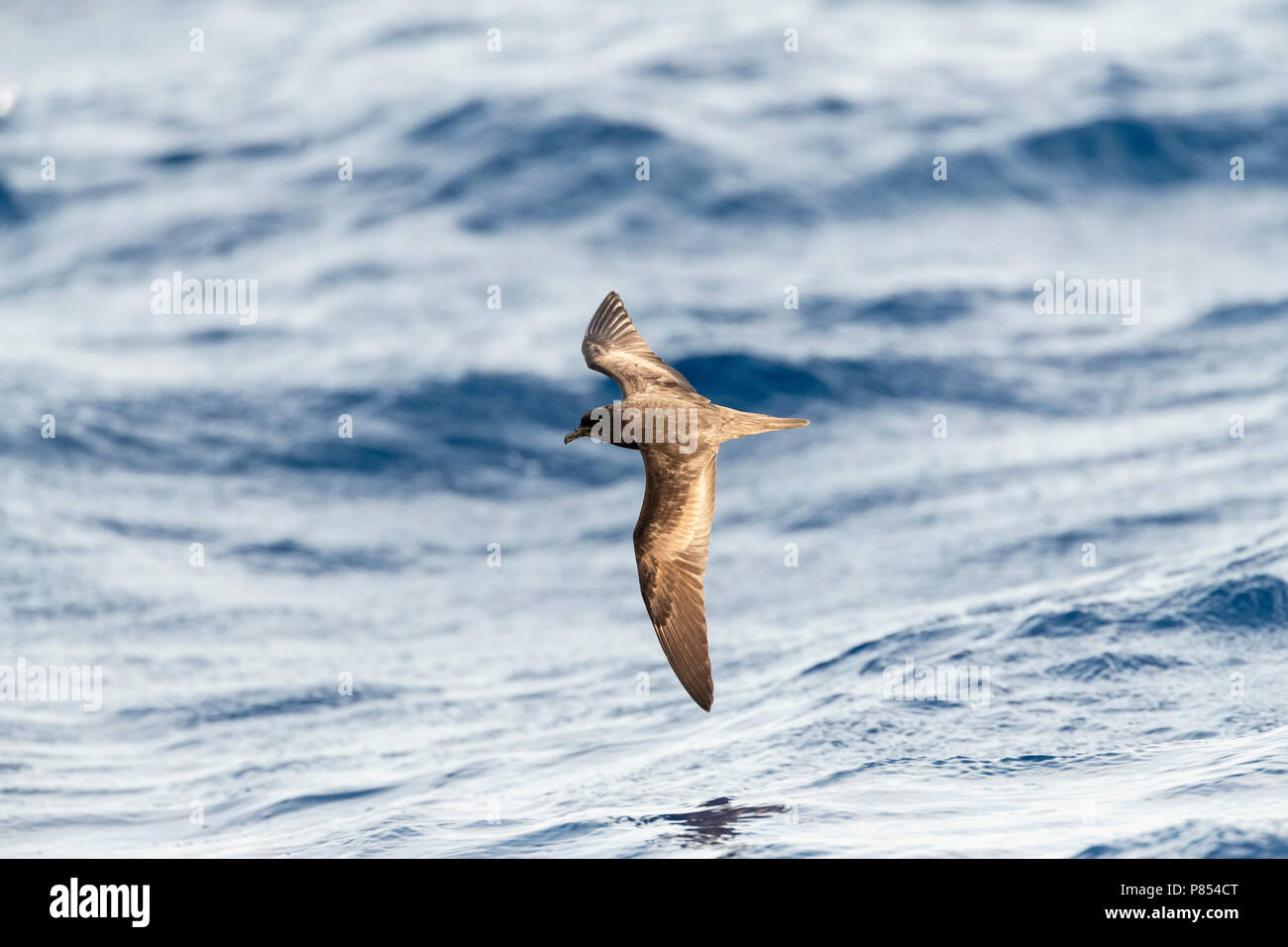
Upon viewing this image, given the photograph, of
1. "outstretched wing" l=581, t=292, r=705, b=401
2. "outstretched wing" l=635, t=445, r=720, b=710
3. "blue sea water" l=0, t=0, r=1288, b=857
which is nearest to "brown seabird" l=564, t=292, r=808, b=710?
"outstretched wing" l=635, t=445, r=720, b=710

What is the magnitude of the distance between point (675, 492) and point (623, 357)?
5.48 ft

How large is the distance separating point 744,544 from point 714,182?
27.5 ft

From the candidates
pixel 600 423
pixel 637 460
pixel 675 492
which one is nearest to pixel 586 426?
pixel 600 423

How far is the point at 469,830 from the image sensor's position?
41.1 feet

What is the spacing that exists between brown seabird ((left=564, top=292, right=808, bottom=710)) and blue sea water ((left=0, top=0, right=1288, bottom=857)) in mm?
1708

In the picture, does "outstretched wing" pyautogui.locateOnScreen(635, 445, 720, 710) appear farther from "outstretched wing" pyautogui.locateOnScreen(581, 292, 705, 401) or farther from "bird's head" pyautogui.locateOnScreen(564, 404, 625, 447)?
"outstretched wing" pyautogui.locateOnScreen(581, 292, 705, 401)

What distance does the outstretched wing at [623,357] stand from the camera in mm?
10969

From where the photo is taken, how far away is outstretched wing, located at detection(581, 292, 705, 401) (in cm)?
1097

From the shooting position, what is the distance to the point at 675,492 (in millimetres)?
10414

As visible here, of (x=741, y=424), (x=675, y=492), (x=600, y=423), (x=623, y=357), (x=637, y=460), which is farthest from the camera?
(x=637, y=460)

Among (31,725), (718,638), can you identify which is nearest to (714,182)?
(718,638)

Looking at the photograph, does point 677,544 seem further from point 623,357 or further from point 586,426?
point 623,357

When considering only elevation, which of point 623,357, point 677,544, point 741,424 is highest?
point 623,357

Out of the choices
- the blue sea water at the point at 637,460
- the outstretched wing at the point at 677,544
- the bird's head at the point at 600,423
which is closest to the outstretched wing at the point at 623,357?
the bird's head at the point at 600,423
